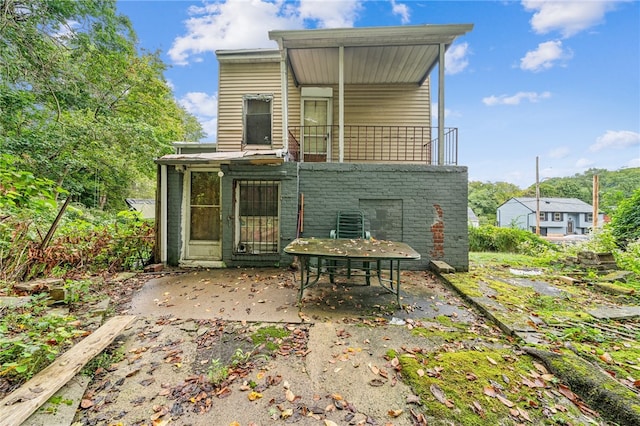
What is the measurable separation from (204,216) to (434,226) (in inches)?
197

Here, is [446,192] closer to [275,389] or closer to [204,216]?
[275,389]

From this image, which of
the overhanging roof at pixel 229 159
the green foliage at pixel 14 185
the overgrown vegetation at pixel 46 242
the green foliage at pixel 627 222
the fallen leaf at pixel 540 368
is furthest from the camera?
the green foliage at pixel 627 222

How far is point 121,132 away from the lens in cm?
765

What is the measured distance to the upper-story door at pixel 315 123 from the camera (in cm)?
749

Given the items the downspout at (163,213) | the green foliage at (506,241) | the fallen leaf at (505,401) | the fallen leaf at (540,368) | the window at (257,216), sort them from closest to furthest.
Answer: the fallen leaf at (505,401), the fallen leaf at (540,368), the downspout at (163,213), the window at (257,216), the green foliage at (506,241)

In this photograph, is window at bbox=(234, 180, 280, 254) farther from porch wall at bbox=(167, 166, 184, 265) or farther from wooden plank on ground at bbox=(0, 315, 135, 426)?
wooden plank on ground at bbox=(0, 315, 135, 426)

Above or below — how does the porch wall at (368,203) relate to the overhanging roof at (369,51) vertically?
below

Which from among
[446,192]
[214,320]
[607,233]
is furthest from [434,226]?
[607,233]

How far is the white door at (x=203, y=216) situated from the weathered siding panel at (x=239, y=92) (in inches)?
76.5

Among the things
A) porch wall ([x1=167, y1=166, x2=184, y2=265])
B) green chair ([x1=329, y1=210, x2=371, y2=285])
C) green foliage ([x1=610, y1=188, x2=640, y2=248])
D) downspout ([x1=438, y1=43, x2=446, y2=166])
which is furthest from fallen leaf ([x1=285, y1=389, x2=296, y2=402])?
green foliage ([x1=610, y1=188, x2=640, y2=248])

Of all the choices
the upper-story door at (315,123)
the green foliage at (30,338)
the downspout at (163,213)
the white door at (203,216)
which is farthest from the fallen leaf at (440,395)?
the upper-story door at (315,123)

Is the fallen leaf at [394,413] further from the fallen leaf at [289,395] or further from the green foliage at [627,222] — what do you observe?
the green foliage at [627,222]

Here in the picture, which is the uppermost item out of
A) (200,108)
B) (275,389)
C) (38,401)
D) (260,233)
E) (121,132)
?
(200,108)

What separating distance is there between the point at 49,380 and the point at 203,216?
14.0ft
